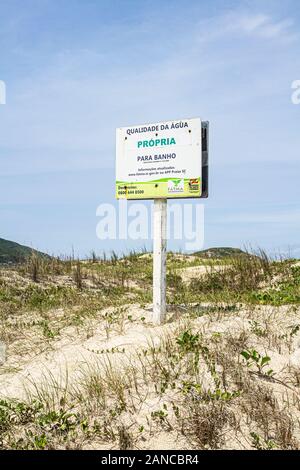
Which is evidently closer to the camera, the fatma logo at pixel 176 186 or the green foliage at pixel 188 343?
the green foliage at pixel 188 343

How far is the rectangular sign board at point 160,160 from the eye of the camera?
817 centimetres

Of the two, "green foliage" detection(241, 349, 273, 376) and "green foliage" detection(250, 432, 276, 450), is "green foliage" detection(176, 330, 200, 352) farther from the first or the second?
"green foliage" detection(250, 432, 276, 450)

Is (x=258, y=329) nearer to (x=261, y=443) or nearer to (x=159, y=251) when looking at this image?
(x=159, y=251)

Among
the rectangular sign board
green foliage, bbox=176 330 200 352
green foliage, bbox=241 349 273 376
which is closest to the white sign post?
the rectangular sign board

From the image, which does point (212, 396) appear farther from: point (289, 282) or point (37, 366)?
point (289, 282)

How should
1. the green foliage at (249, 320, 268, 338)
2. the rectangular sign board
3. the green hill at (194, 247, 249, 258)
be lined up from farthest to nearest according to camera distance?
the green hill at (194, 247, 249, 258) → the rectangular sign board → the green foliage at (249, 320, 268, 338)

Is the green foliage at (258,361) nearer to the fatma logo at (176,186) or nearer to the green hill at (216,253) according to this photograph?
the fatma logo at (176,186)

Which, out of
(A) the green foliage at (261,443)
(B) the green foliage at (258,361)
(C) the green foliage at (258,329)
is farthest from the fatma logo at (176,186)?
(A) the green foliage at (261,443)

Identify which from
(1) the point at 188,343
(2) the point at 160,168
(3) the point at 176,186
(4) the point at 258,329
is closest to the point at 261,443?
(1) the point at 188,343

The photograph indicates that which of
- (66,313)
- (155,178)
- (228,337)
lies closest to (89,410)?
(228,337)

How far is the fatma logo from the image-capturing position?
8211 millimetres

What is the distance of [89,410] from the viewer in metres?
4.87

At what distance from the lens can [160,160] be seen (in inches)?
331
